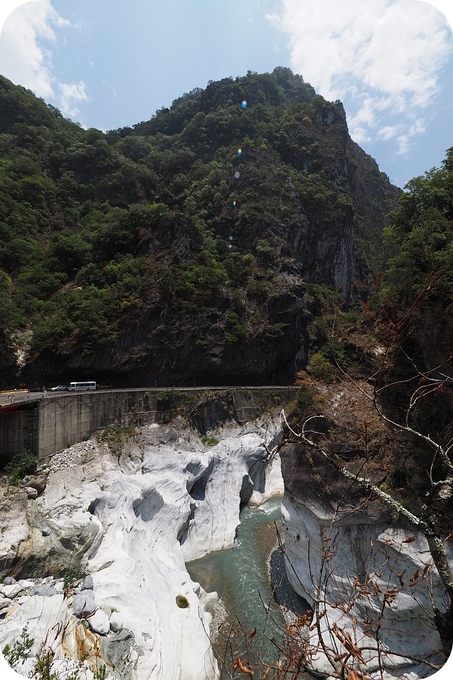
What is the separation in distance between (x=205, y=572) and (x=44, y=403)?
10.9m

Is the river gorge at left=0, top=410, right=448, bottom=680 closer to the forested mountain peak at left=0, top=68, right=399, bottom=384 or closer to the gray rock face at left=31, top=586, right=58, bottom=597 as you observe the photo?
the gray rock face at left=31, top=586, right=58, bottom=597

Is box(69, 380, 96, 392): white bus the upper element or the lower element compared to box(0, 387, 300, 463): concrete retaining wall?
upper

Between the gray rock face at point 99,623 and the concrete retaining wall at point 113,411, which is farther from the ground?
the concrete retaining wall at point 113,411

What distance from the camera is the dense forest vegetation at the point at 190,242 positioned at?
22.2 m

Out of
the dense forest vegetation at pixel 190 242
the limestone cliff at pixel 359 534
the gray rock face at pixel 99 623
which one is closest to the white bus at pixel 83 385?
the dense forest vegetation at pixel 190 242

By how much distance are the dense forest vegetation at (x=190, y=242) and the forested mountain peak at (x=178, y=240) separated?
0.52 feet

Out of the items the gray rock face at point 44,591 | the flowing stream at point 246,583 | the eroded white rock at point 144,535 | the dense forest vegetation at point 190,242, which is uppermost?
the dense forest vegetation at point 190,242

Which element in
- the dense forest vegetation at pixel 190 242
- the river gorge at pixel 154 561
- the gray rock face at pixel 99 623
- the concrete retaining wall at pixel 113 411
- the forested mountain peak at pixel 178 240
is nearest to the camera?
the river gorge at pixel 154 561

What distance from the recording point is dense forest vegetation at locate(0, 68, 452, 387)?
2222 centimetres

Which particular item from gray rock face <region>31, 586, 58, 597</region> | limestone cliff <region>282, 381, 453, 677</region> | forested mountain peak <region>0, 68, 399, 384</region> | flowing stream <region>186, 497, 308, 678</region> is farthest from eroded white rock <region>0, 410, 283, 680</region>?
forested mountain peak <region>0, 68, 399, 384</region>

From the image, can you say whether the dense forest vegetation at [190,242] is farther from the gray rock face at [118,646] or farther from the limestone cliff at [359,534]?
the gray rock face at [118,646]

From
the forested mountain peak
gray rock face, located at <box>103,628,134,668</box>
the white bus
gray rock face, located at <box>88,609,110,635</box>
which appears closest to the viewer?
gray rock face, located at <box>103,628,134,668</box>

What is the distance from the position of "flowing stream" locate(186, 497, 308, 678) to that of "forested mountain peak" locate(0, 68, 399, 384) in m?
13.4

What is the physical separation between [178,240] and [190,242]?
134 cm
